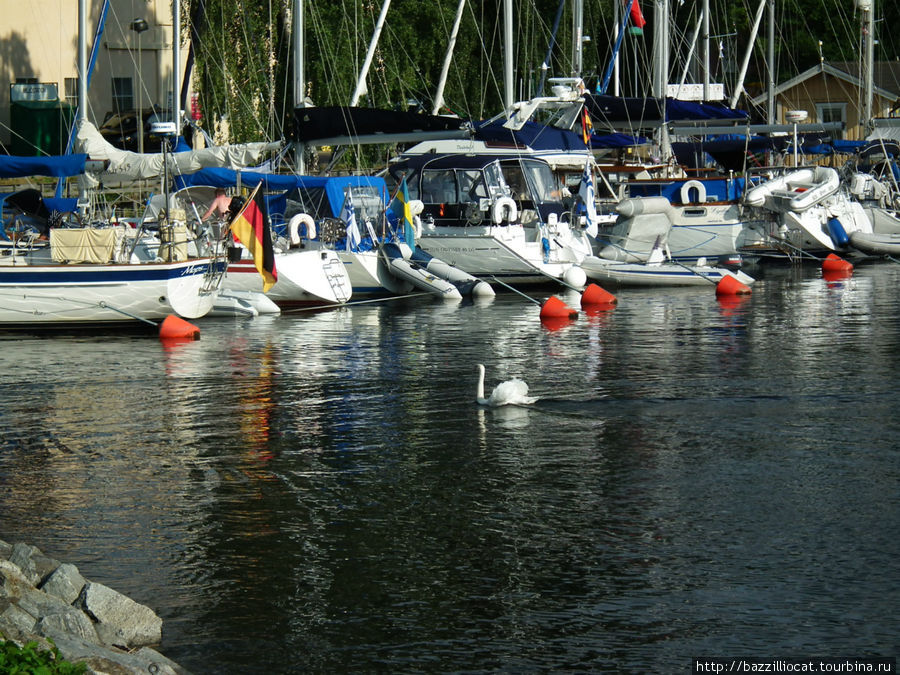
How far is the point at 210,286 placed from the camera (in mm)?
23781

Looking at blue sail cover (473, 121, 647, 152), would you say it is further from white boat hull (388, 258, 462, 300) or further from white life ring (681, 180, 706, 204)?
white boat hull (388, 258, 462, 300)

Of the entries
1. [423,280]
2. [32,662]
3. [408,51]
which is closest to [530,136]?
[423,280]

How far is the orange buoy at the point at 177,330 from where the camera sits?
2211 cm

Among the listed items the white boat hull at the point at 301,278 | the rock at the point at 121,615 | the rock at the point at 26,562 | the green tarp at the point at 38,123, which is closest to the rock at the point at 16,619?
the rock at the point at 121,615

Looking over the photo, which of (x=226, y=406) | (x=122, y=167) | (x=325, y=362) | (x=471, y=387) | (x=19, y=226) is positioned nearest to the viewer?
(x=226, y=406)

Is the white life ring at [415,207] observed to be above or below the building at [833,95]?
below

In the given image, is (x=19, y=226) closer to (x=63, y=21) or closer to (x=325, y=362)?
(x=325, y=362)

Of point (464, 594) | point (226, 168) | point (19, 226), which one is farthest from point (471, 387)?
point (19, 226)

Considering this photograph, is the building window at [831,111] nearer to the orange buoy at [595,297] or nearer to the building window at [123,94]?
the building window at [123,94]

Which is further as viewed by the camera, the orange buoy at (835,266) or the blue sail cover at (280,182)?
the orange buoy at (835,266)

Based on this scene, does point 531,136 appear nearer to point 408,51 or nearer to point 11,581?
point 408,51

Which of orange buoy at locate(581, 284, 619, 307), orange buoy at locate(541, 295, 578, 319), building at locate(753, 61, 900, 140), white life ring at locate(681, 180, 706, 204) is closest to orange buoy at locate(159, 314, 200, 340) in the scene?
orange buoy at locate(541, 295, 578, 319)

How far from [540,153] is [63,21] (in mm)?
22595

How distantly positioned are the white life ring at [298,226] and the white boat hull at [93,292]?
4033 millimetres
